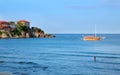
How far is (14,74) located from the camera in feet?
143

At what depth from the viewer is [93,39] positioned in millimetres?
198625

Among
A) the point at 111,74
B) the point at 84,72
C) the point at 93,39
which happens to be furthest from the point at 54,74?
the point at 93,39

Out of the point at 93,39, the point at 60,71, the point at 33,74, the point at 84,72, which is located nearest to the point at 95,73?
the point at 84,72

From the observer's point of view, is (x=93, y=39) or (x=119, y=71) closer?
(x=119, y=71)

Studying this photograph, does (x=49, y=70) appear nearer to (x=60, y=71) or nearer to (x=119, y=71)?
(x=60, y=71)

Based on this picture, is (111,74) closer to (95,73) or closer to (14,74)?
(95,73)

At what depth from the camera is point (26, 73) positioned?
45.8m

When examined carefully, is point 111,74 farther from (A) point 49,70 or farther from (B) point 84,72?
(A) point 49,70

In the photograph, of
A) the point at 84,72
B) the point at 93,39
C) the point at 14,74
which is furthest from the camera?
the point at 93,39

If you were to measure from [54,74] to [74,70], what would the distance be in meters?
4.98

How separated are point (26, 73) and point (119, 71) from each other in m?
12.9

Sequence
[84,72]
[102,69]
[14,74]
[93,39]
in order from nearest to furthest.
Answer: [14,74] < [84,72] < [102,69] < [93,39]

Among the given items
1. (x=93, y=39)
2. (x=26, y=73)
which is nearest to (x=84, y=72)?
(x=26, y=73)

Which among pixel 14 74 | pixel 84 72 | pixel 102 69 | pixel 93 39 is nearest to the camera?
pixel 14 74
